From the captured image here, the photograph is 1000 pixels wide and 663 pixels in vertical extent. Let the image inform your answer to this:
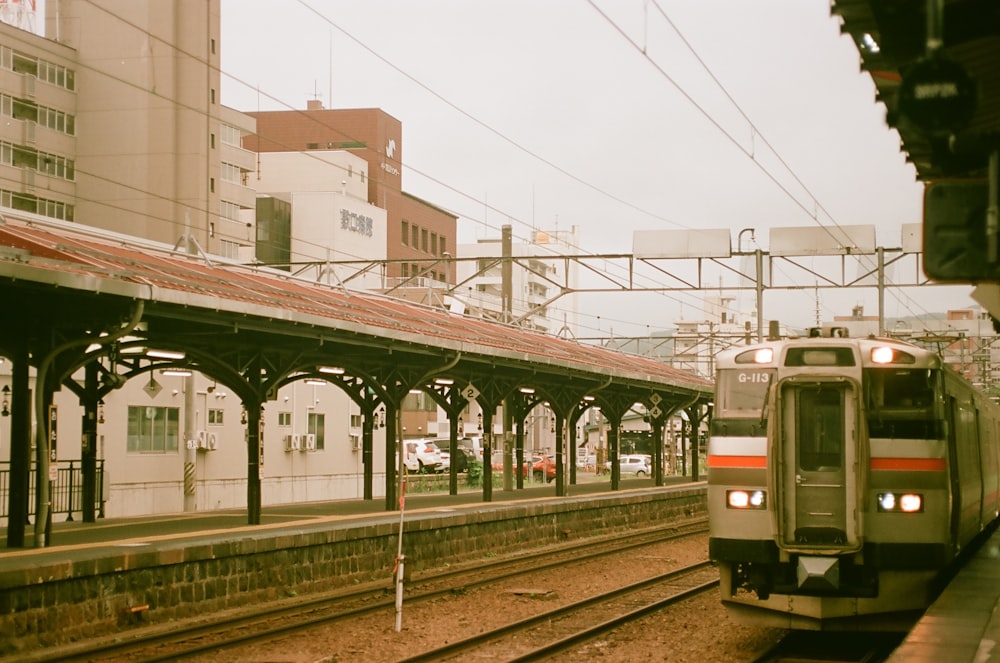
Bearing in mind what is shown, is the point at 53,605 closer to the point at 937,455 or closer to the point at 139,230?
the point at 937,455

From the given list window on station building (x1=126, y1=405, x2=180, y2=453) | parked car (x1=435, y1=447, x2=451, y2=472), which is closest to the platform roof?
window on station building (x1=126, y1=405, x2=180, y2=453)

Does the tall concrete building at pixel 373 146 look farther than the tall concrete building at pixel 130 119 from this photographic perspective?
Yes

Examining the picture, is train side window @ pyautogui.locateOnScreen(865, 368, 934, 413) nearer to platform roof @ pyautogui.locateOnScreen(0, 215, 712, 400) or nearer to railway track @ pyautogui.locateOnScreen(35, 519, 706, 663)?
railway track @ pyautogui.locateOnScreen(35, 519, 706, 663)

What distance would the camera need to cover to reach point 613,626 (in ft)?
40.2

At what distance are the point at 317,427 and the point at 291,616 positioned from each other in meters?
21.4

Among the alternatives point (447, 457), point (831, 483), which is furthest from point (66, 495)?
point (447, 457)

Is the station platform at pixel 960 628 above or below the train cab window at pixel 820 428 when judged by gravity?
below

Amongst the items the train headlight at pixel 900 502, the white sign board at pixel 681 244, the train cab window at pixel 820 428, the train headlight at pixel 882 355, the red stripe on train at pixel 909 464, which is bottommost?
the train headlight at pixel 900 502

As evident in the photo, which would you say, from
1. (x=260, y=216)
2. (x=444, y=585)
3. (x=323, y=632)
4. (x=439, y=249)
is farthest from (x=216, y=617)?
(x=439, y=249)

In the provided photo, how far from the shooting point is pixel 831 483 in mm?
9711

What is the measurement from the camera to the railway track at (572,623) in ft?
35.0

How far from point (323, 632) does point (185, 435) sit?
11.8 m

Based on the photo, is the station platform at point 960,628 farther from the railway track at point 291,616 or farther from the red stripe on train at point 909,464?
the railway track at point 291,616

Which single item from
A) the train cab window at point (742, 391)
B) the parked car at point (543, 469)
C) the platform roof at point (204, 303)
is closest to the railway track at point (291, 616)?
the platform roof at point (204, 303)
